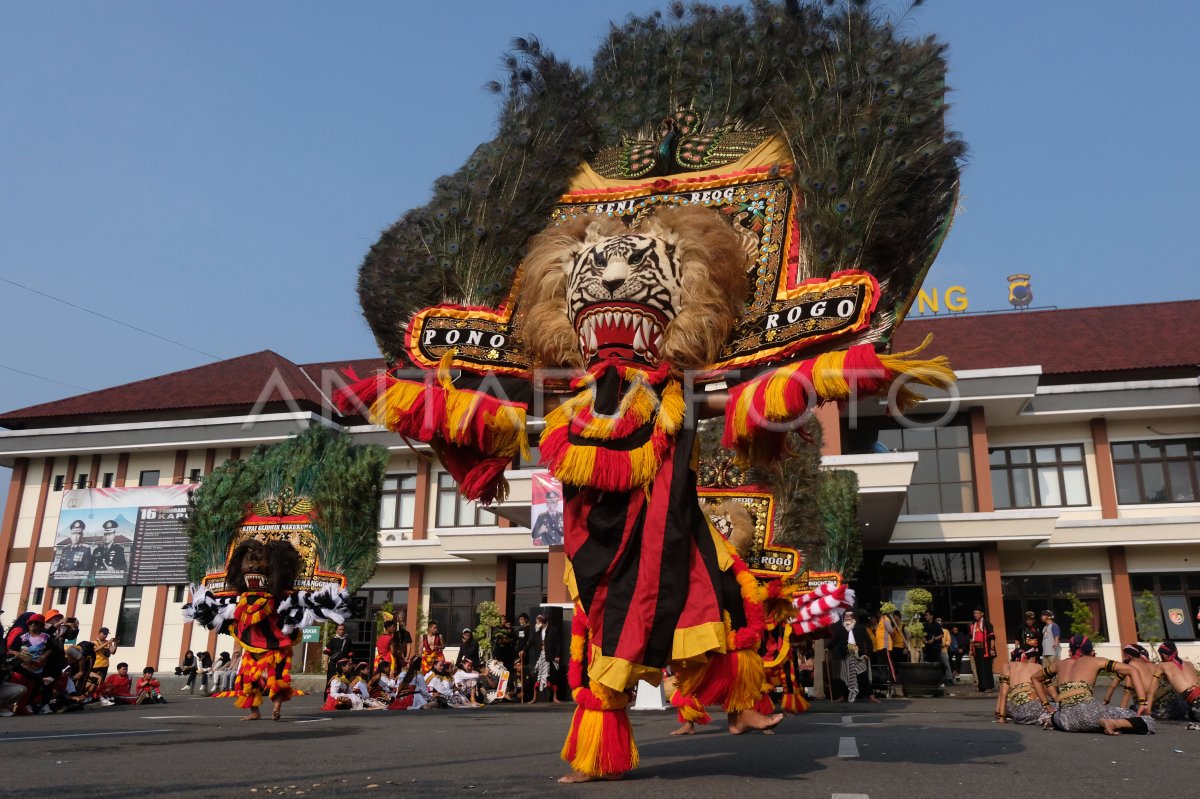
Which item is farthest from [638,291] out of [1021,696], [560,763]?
[1021,696]

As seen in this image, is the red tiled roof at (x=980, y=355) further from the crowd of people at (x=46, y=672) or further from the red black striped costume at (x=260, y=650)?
the red black striped costume at (x=260, y=650)

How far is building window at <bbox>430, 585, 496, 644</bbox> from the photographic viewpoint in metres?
27.2

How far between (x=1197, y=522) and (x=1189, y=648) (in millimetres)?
3060

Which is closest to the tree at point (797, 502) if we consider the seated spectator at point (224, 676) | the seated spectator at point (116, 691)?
the seated spectator at point (116, 691)

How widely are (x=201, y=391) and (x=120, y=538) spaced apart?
5224 mm

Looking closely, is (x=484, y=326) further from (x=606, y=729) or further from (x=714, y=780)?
(x=714, y=780)

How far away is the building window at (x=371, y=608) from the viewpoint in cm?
2711

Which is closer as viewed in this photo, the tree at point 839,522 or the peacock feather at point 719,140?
the peacock feather at point 719,140

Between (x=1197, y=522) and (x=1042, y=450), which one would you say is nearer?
(x=1197, y=522)

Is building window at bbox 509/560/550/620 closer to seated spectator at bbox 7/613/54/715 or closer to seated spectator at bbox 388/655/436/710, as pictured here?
seated spectator at bbox 388/655/436/710

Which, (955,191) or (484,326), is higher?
(955,191)

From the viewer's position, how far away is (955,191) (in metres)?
5.40

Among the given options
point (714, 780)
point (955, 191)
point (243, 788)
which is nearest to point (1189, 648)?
point (955, 191)

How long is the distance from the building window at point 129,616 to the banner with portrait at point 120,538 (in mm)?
949
